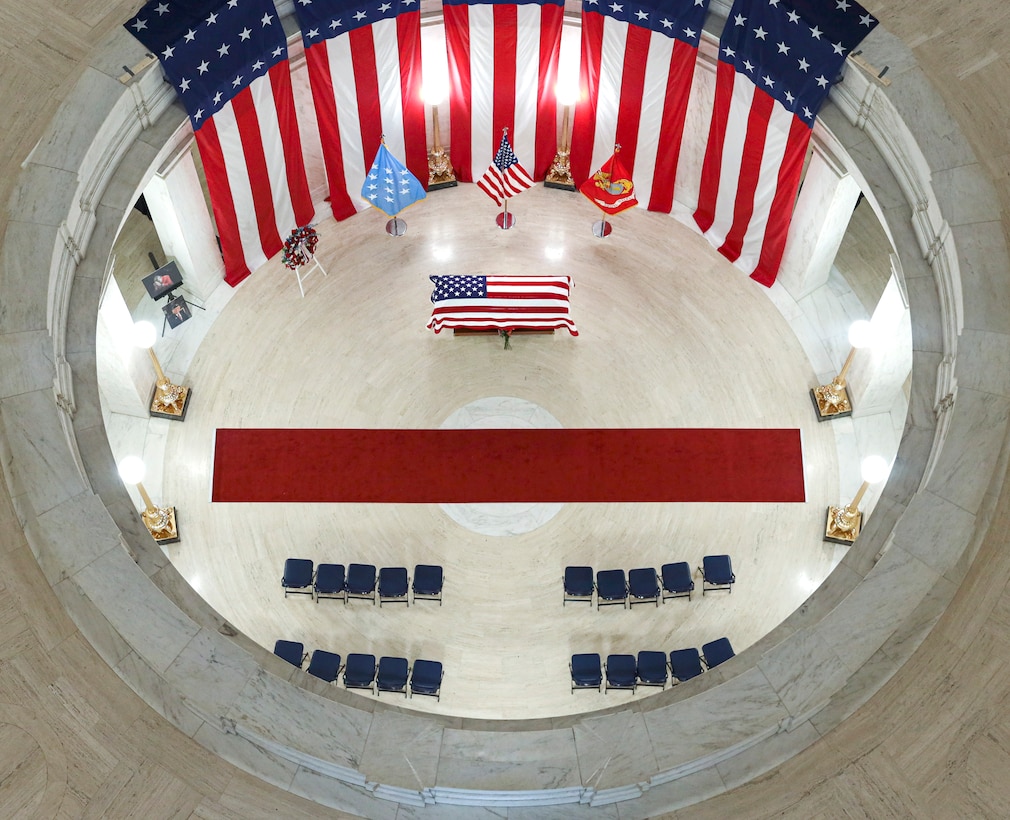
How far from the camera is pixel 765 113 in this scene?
73.2ft

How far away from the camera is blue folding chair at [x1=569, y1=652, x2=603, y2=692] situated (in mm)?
20891

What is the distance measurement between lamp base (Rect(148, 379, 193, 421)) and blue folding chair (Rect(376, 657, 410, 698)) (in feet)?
24.8

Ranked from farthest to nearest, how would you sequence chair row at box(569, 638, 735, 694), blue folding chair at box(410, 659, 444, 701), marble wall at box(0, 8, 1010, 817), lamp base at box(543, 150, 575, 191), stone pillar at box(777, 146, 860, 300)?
1. lamp base at box(543, 150, 575, 191)
2. stone pillar at box(777, 146, 860, 300)
3. chair row at box(569, 638, 735, 694)
4. blue folding chair at box(410, 659, 444, 701)
5. marble wall at box(0, 8, 1010, 817)

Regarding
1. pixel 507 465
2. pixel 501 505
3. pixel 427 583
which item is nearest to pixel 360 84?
pixel 507 465

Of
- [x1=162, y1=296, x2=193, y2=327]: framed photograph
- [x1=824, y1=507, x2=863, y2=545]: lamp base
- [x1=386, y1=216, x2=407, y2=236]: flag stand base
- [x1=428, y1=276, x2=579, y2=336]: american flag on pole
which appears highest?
[x1=386, y1=216, x2=407, y2=236]: flag stand base

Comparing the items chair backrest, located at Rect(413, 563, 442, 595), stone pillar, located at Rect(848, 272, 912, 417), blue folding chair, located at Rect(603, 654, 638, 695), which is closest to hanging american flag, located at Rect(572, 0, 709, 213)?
stone pillar, located at Rect(848, 272, 912, 417)

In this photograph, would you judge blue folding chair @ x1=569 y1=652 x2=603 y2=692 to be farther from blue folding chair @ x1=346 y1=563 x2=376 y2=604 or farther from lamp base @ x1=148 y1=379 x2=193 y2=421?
lamp base @ x1=148 y1=379 x2=193 y2=421

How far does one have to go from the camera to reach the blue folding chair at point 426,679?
20.7 metres

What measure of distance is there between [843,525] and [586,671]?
21.3ft

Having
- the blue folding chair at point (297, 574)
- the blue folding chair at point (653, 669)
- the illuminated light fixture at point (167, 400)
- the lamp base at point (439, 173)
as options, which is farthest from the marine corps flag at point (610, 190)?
the blue folding chair at point (297, 574)

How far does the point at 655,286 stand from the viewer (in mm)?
25438

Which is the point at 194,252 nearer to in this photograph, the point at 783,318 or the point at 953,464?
the point at 783,318

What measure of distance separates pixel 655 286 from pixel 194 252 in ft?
36.2

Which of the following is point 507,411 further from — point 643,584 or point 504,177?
point 504,177
